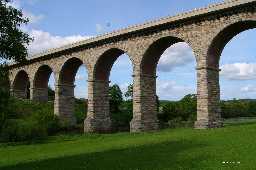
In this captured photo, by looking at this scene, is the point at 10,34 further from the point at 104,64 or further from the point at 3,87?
the point at 104,64

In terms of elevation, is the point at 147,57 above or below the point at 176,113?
above

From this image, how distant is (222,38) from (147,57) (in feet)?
27.6

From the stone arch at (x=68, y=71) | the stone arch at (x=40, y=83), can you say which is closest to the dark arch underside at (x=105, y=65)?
the stone arch at (x=68, y=71)

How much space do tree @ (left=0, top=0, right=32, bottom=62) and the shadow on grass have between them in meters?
5.19

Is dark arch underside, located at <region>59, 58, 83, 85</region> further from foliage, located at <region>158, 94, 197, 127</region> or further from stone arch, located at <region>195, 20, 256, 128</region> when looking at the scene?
stone arch, located at <region>195, 20, 256, 128</region>

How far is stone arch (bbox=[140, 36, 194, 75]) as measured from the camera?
4050cm

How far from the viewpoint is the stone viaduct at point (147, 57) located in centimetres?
3503

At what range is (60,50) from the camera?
175 feet

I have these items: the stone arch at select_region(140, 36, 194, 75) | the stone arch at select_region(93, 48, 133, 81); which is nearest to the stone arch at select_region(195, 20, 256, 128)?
the stone arch at select_region(140, 36, 194, 75)

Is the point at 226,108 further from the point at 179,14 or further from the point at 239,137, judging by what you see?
the point at 239,137

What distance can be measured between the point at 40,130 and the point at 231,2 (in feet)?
69.7

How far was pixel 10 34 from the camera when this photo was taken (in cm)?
2012

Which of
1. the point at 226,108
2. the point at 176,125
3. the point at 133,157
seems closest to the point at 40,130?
the point at 176,125

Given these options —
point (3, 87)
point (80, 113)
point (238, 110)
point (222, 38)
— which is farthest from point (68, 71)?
point (238, 110)
